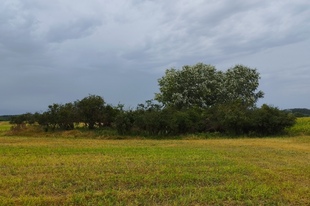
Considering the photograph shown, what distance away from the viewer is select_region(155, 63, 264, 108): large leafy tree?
3056cm

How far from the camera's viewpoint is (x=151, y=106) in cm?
2434

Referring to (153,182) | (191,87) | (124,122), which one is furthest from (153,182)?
(191,87)

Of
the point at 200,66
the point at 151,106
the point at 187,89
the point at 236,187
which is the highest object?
the point at 200,66

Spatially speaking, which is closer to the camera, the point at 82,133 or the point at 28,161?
the point at 28,161

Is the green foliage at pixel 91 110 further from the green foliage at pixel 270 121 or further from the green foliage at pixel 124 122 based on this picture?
the green foliage at pixel 270 121

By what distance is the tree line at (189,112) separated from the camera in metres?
21.9

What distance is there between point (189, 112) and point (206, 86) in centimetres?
925

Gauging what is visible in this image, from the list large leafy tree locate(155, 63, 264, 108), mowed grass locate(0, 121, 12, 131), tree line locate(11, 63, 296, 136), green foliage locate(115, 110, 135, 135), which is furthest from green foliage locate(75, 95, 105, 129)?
mowed grass locate(0, 121, 12, 131)

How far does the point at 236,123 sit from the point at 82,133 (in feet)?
45.2

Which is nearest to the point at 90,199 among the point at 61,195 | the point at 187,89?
the point at 61,195

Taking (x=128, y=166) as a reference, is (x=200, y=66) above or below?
above

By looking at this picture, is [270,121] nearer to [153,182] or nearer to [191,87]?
[191,87]

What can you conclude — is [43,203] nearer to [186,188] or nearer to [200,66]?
[186,188]

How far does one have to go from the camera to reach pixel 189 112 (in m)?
22.9
